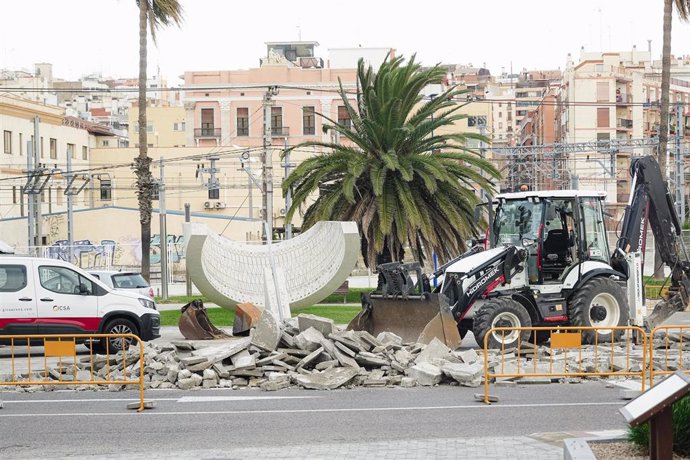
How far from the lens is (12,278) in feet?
73.2

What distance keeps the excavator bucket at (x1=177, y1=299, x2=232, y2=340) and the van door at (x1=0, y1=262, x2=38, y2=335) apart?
168 inches

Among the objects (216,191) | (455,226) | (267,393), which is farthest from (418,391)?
(216,191)

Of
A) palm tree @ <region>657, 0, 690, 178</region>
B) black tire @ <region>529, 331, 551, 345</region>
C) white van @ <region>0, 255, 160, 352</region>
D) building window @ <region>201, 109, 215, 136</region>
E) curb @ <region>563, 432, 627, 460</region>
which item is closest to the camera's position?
curb @ <region>563, 432, 627, 460</region>

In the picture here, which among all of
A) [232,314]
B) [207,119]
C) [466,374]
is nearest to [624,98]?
[207,119]

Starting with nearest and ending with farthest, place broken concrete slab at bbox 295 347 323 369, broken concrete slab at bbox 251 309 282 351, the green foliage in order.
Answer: broken concrete slab at bbox 295 347 323 369 → broken concrete slab at bbox 251 309 282 351 → the green foliage

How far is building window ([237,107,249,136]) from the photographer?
295 feet

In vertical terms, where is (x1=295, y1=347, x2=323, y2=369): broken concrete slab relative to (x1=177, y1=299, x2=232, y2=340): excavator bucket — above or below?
above

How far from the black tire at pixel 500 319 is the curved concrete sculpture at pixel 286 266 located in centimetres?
811

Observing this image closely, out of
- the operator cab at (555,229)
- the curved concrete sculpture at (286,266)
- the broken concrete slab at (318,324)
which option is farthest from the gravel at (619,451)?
the curved concrete sculpture at (286,266)

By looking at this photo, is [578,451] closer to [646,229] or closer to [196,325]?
[646,229]

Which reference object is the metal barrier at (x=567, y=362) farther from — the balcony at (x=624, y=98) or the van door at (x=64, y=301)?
the balcony at (x=624, y=98)

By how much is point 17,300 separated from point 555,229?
9939 millimetres

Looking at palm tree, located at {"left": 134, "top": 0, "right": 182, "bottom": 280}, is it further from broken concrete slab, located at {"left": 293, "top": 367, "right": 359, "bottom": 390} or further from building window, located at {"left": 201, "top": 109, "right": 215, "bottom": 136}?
building window, located at {"left": 201, "top": 109, "right": 215, "bottom": 136}

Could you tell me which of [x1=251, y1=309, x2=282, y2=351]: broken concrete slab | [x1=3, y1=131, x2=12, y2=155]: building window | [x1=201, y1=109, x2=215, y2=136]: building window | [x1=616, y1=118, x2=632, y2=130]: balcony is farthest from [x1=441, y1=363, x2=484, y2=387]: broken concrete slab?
[x1=616, y1=118, x2=632, y2=130]: balcony
